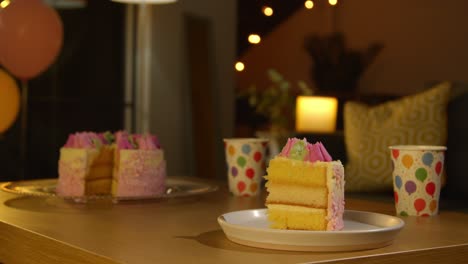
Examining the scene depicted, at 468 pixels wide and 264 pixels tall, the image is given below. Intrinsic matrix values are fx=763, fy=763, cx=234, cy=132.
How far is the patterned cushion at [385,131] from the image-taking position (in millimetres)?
2137

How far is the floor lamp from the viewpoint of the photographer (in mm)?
5223

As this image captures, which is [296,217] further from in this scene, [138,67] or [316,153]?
[138,67]

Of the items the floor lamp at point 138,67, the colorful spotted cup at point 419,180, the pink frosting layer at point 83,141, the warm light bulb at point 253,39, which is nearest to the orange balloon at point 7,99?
the pink frosting layer at point 83,141

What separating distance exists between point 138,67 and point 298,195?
4.37m

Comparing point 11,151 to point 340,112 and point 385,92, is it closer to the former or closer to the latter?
point 340,112

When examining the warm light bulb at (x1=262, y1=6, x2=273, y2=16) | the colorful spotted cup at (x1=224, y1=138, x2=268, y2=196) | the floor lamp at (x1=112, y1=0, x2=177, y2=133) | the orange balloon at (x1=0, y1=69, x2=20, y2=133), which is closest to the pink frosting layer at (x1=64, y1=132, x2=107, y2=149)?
the colorful spotted cup at (x1=224, y1=138, x2=268, y2=196)

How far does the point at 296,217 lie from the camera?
3.29 ft

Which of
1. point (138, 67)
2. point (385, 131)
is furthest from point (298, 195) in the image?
point (138, 67)

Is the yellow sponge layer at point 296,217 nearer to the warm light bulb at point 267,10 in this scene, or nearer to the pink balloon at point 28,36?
the pink balloon at point 28,36

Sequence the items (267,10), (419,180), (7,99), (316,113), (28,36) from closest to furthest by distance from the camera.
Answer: (419,180)
(28,36)
(7,99)
(316,113)
(267,10)

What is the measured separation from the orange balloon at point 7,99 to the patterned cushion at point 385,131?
56.4 inches

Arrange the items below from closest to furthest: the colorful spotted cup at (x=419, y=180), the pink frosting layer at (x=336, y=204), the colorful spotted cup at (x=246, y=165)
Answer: the pink frosting layer at (x=336, y=204) → the colorful spotted cup at (x=419, y=180) → the colorful spotted cup at (x=246, y=165)

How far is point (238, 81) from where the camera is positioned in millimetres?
6211

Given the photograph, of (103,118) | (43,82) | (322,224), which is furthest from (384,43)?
(322,224)
